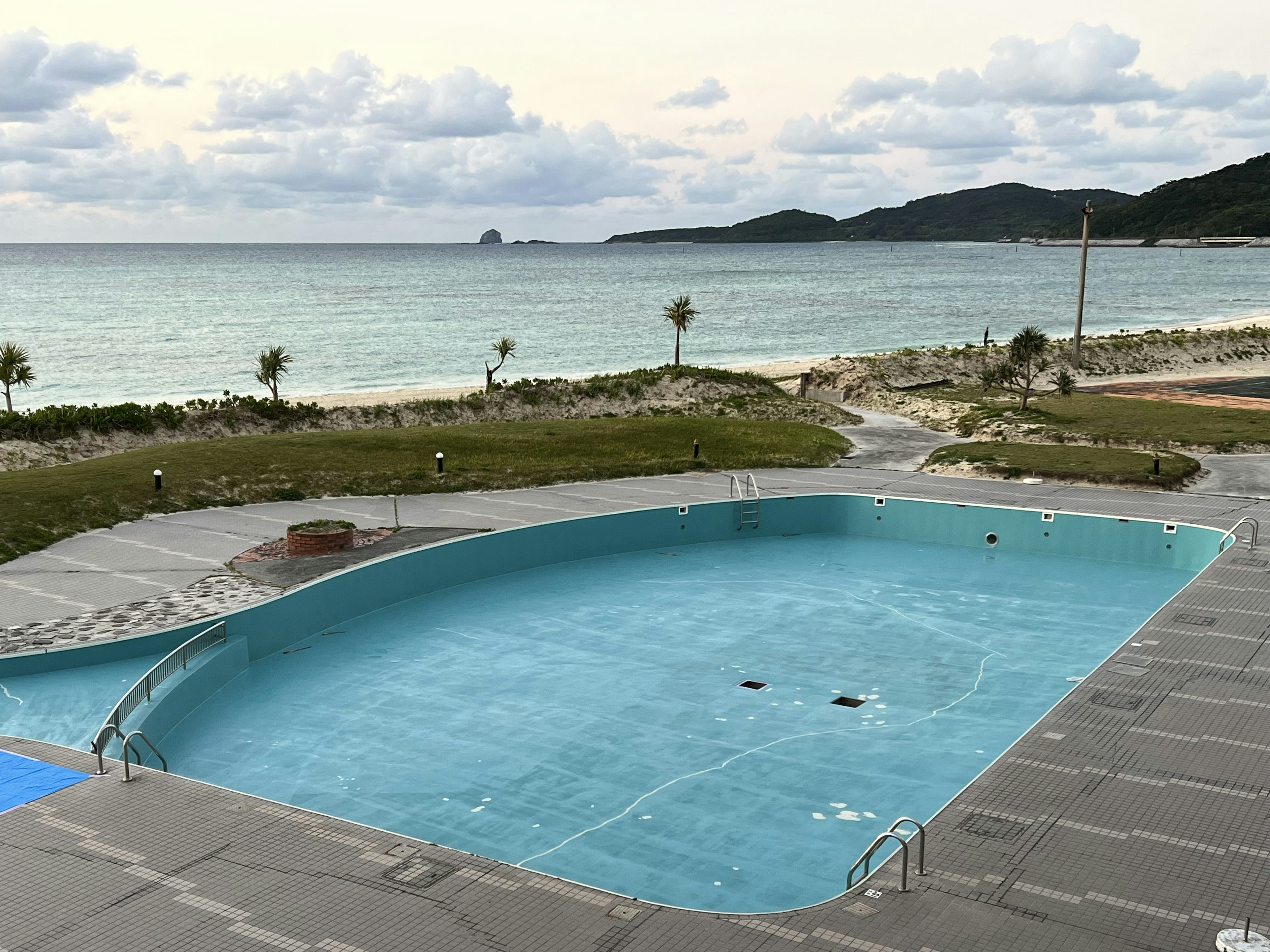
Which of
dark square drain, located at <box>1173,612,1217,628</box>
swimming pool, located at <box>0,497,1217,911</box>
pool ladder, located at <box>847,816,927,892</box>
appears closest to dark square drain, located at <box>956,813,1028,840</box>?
pool ladder, located at <box>847,816,927,892</box>

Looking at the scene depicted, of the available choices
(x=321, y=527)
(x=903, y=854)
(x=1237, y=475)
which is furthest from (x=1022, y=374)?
(x=903, y=854)

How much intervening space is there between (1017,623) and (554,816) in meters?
10.0

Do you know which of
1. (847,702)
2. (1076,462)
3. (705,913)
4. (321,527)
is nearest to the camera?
(705,913)

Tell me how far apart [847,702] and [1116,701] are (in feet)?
11.9

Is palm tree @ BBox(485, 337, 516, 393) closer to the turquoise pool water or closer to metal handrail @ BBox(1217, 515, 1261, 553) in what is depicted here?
the turquoise pool water

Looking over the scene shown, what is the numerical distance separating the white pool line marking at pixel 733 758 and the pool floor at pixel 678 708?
0.10ft

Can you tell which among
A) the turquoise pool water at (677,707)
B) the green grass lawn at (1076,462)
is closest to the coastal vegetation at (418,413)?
the green grass lawn at (1076,462)

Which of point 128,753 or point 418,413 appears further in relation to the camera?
point 418,413

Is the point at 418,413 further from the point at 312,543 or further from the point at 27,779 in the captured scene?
the point at 27,779

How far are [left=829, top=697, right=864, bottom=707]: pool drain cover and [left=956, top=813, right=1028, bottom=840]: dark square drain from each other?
514cm

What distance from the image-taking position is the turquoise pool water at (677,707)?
39.0 ft

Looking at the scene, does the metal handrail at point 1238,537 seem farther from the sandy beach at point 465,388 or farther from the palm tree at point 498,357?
the sandy beach at point 465,388

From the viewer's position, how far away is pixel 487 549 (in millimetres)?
21312

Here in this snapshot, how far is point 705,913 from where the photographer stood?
8633 millimetres
